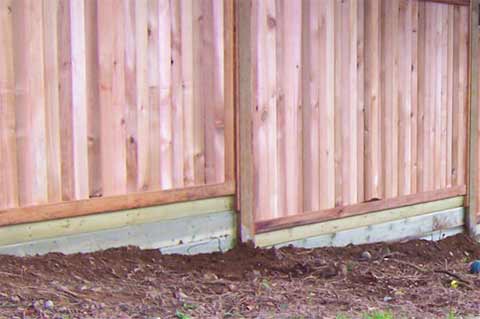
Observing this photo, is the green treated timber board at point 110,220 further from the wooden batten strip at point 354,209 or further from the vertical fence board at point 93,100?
the wooden batten strip at point 354,209

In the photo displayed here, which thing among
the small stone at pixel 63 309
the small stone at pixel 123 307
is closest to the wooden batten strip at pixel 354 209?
the small stone at pixel 123 307

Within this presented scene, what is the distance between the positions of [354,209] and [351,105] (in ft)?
3.19

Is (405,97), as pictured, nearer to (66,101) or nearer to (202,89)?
(202,89)

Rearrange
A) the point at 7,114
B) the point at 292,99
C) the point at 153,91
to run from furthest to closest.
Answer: the point at 292,99
the point at 153,91
the point at 7,114

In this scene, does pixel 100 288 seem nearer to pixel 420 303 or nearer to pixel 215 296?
pixel 215 296

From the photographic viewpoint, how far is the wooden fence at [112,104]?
403 centimetres

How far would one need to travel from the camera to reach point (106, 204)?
4.48 meters

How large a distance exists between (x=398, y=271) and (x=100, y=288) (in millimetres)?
2415

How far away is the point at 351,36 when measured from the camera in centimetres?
622

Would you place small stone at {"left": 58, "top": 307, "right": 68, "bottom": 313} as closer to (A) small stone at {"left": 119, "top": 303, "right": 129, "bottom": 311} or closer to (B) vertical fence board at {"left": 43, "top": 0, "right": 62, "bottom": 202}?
(A) small stone at {"left": 119, "top": 303, "right": 129, "bottom": 311}

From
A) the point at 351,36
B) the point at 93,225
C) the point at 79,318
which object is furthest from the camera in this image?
the point at 351,36

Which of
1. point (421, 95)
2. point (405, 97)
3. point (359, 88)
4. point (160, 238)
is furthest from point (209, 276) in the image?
point (421, 95)

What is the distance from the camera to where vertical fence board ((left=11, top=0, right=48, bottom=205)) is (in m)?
4.00

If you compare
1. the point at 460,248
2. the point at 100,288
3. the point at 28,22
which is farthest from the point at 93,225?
the point at 460,248
